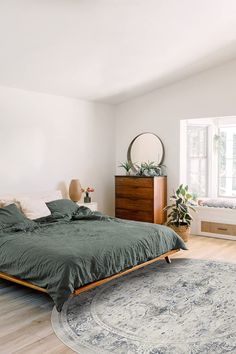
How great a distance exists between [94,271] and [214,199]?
3761 mm

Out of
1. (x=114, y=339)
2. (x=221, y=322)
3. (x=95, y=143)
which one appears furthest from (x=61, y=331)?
(x=95, y=143)

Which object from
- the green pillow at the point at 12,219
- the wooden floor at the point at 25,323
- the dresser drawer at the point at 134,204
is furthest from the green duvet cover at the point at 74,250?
the dresser drawer at the point at 134,204

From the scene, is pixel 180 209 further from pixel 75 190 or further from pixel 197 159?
pixel 75 190

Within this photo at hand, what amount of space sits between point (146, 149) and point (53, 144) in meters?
1.75

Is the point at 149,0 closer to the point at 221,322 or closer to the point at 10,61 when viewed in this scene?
the point at 10,61

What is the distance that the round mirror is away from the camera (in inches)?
267

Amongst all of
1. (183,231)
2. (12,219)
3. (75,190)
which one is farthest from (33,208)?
(183,231)

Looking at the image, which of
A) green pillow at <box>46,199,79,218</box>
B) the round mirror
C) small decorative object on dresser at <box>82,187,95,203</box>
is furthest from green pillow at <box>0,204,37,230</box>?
the round mirror

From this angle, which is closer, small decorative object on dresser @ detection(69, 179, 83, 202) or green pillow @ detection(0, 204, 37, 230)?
green pillow @ detection(0, 204, 37, 230)

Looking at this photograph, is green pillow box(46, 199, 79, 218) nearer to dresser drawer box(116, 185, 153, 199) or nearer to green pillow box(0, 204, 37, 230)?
green pillow box(0, 204, 37, 230)

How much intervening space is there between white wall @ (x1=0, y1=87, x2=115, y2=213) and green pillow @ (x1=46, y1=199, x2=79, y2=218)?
0.60 metres

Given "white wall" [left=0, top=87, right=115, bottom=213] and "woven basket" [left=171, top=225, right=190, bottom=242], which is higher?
"white wall" [left=0, top=87, right=115, bottom=213]

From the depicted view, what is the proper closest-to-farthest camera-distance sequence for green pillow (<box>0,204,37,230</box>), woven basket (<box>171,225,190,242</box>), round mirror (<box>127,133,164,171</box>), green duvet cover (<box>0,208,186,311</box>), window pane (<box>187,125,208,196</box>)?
green duvet cover (<box>0,208,186,311</box>) → green pillow (<box>0,204,37,230</box>) → woven basket (<box>171,225,190,242</box>) → round mirror (<box>127,133,164,171</box>) → window pane (<box>187,125,208,196</box>)

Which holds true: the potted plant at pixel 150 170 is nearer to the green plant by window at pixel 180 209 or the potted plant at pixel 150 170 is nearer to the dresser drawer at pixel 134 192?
the dresser drawer at pixel 134 192
